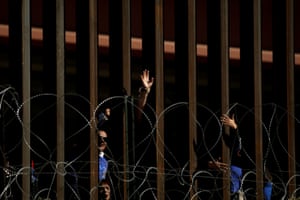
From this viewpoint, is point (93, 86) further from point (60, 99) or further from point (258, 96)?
point (258, 96)

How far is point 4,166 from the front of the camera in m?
6.14

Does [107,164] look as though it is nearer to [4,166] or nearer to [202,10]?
[4,166]

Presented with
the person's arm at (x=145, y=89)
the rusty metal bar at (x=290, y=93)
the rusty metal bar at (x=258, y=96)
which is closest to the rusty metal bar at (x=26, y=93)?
the person's arm at (x=145, y=89)

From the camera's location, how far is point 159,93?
682 centimetres


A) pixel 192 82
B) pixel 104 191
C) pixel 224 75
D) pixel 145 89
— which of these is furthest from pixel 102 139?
pixel 224 75

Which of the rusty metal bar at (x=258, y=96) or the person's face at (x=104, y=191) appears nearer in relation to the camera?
the person's face at (x=104, y=191)

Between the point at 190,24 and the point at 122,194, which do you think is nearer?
the point at 122,194

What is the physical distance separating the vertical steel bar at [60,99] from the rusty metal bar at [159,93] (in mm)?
721

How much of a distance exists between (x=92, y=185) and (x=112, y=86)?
79 cm

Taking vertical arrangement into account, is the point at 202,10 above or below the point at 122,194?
above

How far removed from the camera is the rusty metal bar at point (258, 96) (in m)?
7.14

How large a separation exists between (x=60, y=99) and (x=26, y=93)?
24 centimetres

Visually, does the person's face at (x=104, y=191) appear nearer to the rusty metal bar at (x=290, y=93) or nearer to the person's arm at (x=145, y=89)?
the person's arm at (x=145, y=89)

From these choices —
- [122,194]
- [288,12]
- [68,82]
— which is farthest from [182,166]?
[68,82]
